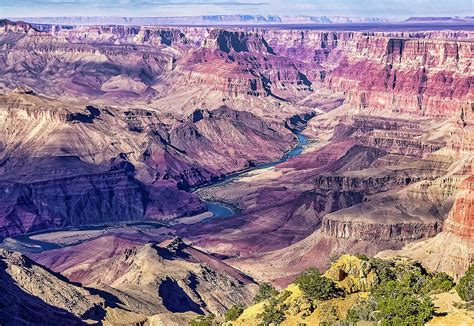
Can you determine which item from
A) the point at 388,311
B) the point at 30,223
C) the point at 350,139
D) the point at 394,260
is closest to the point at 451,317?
the point at 388,311

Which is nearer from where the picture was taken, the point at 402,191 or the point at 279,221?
the point at 402,191

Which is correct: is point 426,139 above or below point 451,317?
below

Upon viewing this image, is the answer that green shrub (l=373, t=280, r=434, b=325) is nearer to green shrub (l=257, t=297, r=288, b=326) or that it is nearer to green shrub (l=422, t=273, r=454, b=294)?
green shrub (l=422, t=273, r=454, b=294)

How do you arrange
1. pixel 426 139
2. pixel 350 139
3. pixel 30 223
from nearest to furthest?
pixel 30 223, pixel 426 139, pixel 350 139

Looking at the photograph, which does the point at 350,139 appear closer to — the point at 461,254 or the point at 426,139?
the point at 426,139

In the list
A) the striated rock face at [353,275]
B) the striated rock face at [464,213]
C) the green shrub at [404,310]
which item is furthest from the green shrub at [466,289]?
the striated rock face at [464,213]

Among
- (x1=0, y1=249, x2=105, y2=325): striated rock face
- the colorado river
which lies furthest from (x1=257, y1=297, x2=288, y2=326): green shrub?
the colorado river

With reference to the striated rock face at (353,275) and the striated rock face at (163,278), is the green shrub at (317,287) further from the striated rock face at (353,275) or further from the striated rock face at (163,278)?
the striated rock face at (163,278)

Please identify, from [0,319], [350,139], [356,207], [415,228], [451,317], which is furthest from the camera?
[350,139]
